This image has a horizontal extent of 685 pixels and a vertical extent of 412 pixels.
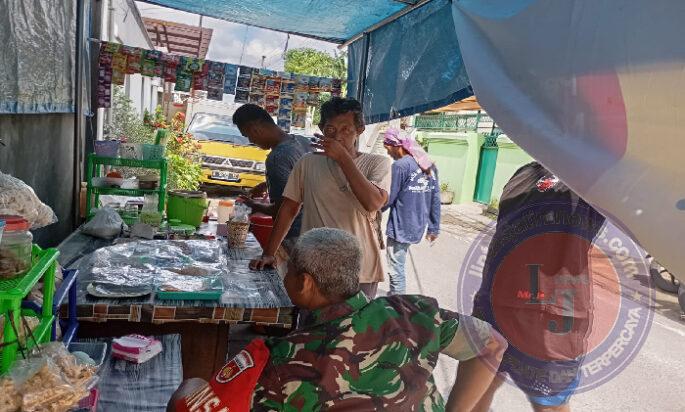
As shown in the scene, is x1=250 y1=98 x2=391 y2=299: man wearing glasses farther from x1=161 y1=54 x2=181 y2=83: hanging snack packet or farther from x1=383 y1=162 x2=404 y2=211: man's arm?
x1=161 y1=54 x2=181 y2=83: hanging snack packet

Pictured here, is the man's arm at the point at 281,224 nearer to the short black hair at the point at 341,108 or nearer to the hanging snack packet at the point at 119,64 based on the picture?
Result: the short black hair at the point at 341,108

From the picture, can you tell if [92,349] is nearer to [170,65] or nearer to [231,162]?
[170,65]

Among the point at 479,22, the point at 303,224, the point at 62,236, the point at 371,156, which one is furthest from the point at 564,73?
the point at 62,236

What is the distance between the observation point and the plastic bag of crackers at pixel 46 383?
1.05m

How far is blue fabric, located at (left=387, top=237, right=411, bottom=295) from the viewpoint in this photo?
4.91 m

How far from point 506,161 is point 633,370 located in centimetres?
808

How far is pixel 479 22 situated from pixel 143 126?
25.6 feet

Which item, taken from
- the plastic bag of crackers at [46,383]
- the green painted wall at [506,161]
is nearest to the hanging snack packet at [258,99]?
the plastic bag of crackers at [46,383]

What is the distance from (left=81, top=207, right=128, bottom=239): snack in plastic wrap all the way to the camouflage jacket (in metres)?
2.17

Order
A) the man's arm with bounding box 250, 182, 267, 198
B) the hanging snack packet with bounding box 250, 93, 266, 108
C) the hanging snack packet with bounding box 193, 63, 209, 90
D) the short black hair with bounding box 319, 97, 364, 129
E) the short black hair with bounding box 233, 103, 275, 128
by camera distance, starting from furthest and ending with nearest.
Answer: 1. the hanging snack packet with bounding box 250, 93, 266, 108
2. the hanging snack packet with bounding box 193, 63, 209, 90
3. the man's arm with bounding box 250, 182, 267, 198
4. the short black hair with bounding box 233, 103, 275, 128
5. the short black hair with bounding box 319, 97, 364, 129

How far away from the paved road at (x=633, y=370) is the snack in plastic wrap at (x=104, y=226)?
7.57 ft

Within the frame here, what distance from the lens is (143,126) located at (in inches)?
332

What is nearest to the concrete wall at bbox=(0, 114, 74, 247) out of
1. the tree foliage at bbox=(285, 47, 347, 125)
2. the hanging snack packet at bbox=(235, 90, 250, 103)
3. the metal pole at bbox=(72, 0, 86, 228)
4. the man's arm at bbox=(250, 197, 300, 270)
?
the metal pole at bbox=(72, 0, 86, 228)

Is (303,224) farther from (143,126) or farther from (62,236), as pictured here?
(143,126)
